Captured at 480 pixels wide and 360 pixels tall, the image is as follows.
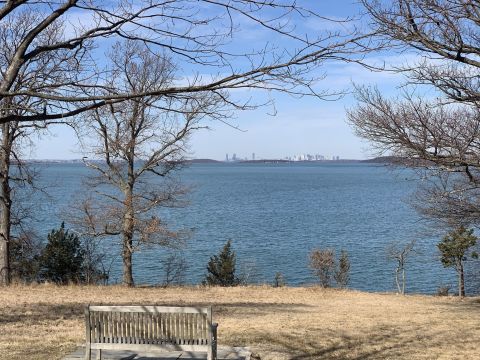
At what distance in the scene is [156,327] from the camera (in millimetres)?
6141

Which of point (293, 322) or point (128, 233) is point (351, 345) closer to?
point (293, 322)

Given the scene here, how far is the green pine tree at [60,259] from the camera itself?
1007 inches

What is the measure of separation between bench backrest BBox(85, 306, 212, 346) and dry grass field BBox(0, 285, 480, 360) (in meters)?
1.27

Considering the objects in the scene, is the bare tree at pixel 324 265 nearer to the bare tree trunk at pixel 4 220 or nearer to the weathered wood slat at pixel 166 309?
the bare tree trunk at pixel 4 220

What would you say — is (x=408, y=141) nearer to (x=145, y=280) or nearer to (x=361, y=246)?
(x=145, y=280)

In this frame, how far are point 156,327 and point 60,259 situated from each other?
20.9 m

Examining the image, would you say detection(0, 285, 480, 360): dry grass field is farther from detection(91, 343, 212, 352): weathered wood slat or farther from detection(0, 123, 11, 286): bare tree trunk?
detection(0, 123, 11, 286): bare tree trunk

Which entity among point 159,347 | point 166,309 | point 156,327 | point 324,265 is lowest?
point 324,265

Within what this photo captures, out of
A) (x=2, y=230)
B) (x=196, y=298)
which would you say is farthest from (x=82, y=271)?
(x=196, y=298)

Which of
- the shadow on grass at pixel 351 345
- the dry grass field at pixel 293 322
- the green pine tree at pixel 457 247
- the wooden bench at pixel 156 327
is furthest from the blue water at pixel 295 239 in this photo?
the wooden bench at pixel 156 327

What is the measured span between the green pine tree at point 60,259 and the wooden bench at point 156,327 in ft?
65.0

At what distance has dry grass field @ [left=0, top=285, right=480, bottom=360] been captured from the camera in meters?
8.03

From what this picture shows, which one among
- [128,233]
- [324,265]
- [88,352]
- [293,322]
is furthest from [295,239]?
[88,352]

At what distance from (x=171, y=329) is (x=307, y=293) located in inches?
448
